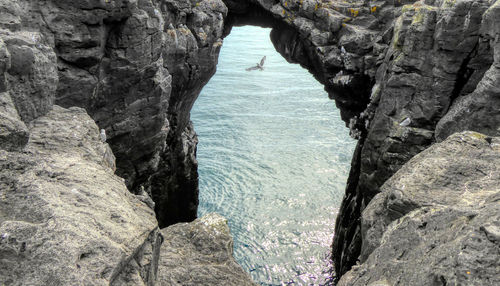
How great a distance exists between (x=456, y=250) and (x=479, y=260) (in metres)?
0.35

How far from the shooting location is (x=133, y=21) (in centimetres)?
1240

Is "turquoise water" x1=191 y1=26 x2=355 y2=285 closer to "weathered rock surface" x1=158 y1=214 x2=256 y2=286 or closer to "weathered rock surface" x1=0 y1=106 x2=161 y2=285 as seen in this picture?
"weathered rock surface" x1=158 y1=214 x2=256 y2=286

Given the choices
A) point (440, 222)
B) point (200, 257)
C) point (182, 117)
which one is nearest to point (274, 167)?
point (182, 117)

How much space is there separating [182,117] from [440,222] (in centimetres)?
1968

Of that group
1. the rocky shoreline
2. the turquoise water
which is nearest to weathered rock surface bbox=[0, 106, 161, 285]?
the rocky shoreline

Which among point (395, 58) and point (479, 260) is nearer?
point (479, 260)

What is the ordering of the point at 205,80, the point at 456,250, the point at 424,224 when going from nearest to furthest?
the point at 456,250, the point at 424,224, the point at 205,80

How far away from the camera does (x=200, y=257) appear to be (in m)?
8.53

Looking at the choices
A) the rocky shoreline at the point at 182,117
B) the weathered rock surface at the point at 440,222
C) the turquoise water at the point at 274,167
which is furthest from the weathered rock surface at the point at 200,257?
the turquoise water at the point at 274,167

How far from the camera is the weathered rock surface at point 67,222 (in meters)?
4.34

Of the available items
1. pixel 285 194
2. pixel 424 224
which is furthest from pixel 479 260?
pixel 285 194

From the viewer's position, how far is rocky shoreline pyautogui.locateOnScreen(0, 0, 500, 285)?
4.87 metres

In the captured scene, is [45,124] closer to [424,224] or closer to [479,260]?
[424,224]

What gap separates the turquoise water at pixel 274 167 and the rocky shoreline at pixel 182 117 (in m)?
3.42
